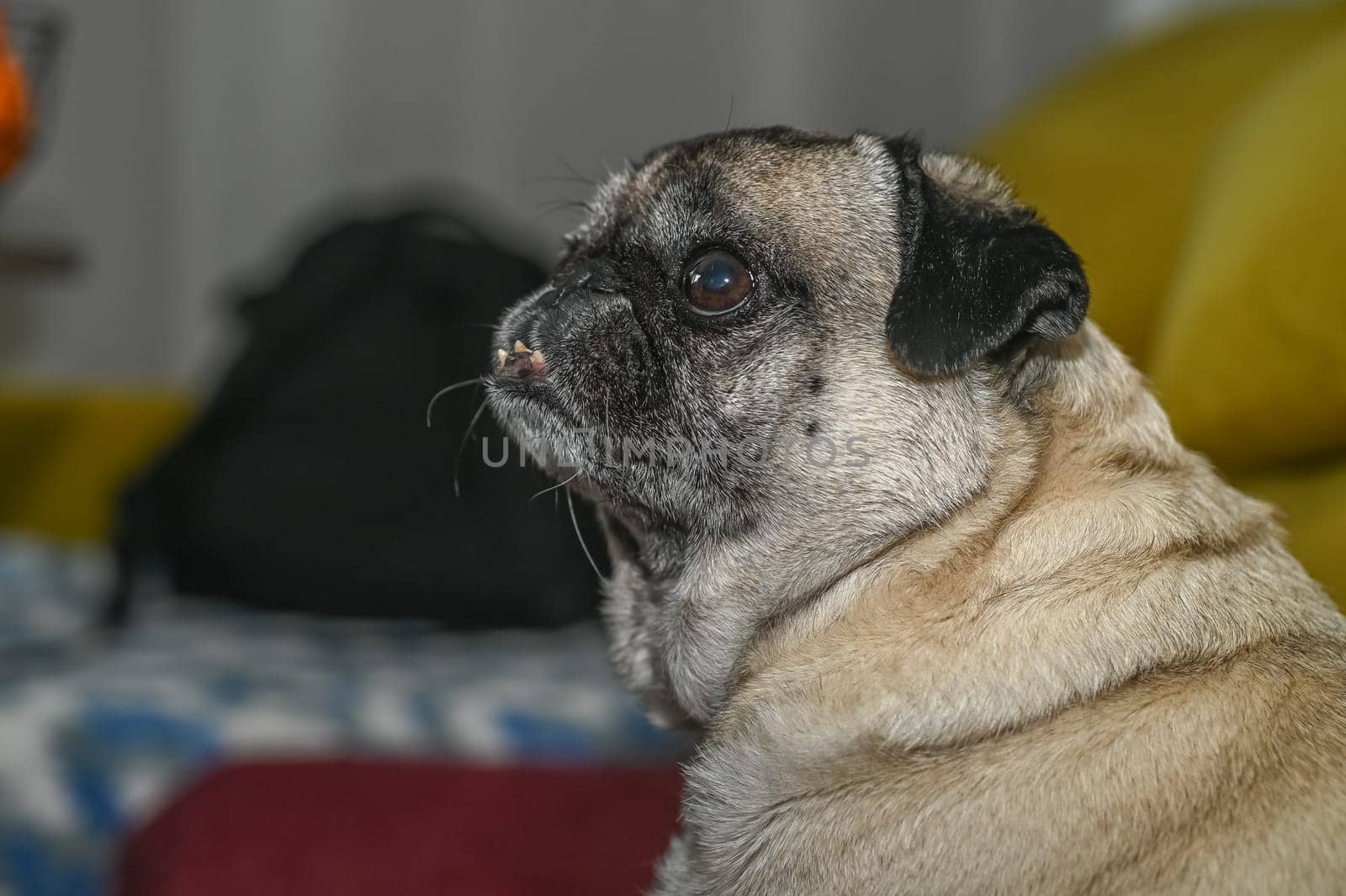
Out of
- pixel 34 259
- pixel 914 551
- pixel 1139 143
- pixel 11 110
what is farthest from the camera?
pixel 34 259

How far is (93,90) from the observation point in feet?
12.3

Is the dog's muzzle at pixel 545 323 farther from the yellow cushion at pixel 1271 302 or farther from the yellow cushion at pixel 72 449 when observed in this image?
the yellow cushion at pixel 72 449

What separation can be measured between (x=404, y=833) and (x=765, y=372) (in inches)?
24.8

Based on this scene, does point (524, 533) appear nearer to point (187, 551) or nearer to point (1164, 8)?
point (187, 551)

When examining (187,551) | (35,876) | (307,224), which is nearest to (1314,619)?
(35,876)

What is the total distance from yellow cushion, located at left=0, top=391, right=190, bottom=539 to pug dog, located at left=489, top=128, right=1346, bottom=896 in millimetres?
1973

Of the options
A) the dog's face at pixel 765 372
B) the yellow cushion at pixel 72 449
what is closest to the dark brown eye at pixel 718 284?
the dog's face at pixel 765 372

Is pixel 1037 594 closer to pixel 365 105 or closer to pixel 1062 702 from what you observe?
pixel 1062 702

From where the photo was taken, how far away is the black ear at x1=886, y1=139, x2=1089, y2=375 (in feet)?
2.96

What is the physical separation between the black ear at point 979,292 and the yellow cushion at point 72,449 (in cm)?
222

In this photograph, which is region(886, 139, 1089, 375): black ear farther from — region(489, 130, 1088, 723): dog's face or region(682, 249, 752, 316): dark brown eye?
region(682, 249, 752, 316): dark brown eye

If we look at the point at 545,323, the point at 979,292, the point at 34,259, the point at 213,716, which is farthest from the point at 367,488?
the point at 979,292

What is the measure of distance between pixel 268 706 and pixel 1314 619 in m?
1.28

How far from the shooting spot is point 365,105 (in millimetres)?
3850
